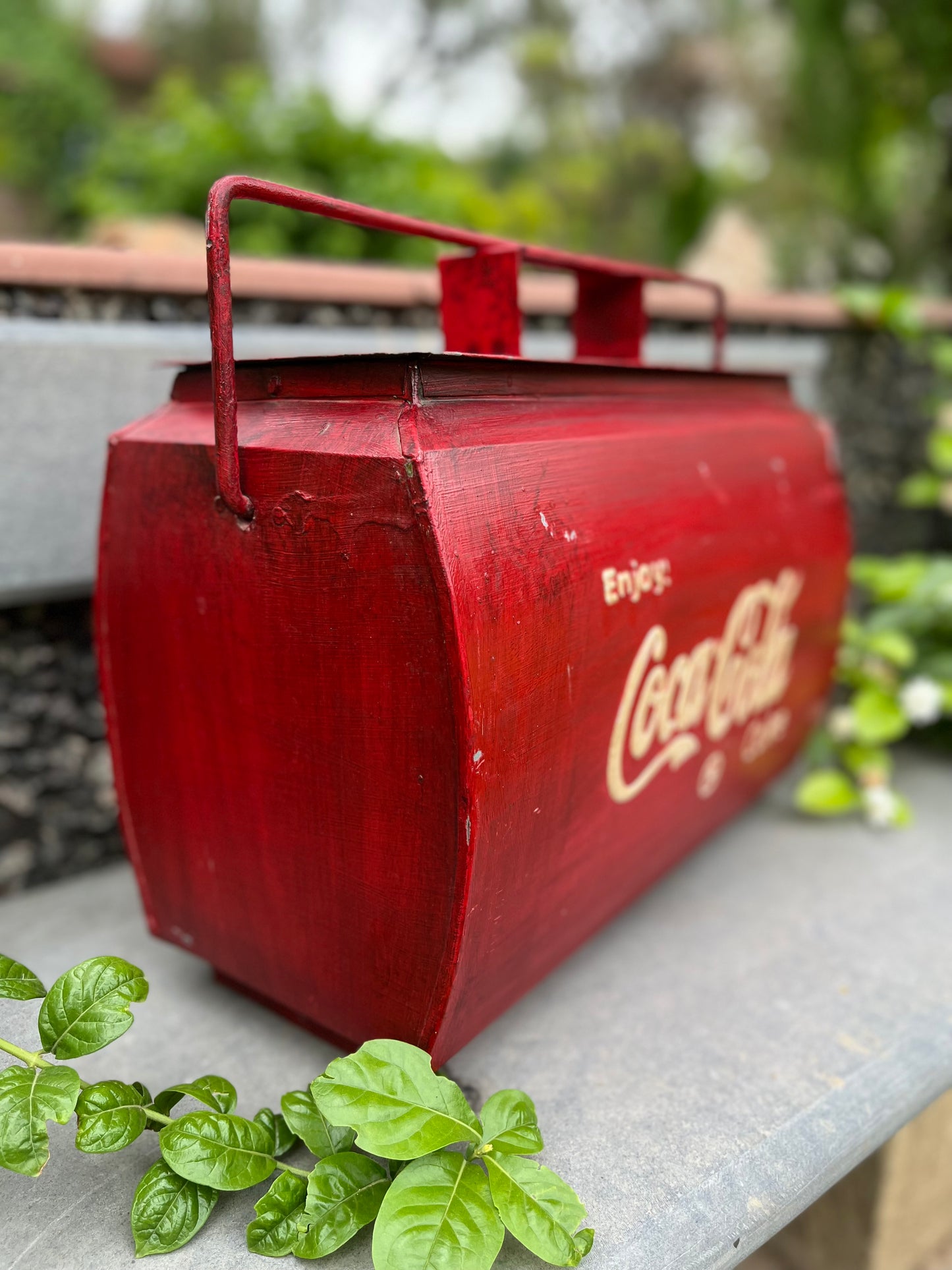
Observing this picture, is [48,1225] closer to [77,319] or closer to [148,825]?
[148,825]

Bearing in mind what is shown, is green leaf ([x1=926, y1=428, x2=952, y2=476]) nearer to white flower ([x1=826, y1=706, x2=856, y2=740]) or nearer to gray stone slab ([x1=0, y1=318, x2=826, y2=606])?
white flower ([x1=826, y1=706, x2=856, y2=740])

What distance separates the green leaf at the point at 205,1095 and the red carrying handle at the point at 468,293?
55cm

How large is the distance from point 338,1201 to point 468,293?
38.3 inches

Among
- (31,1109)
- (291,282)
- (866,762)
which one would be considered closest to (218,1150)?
(31,1109)

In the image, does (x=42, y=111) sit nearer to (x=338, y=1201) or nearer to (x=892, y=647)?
(x=892, y=647)

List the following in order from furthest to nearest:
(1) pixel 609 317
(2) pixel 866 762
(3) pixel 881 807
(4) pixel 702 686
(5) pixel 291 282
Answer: (2) pixel 866 762 < (3) pixel 881 807 < (5) pixel 291 282 < (1) pixel 609 317 < (4) pixel 702 686

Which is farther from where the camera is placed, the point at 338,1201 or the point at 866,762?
the point at 866,762

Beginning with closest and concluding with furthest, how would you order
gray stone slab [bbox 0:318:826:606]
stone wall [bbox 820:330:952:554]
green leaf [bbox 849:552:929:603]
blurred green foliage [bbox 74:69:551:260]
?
gray stone slab [bbox 0:318:826:606] < green leaf [bbox 849:552:929:603] < stone wall [bbox 820:330:952:554] < blurred green foliage [bbox 74:69:551:260]

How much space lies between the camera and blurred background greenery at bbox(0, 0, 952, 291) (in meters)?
4.03

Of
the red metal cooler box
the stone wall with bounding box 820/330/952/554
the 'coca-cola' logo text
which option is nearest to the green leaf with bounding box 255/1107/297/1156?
the red metal cooler box

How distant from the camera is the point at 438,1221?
78cm

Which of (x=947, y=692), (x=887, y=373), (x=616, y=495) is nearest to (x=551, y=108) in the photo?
(x=887, y=373)

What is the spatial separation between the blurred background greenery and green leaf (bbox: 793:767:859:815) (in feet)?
7.40

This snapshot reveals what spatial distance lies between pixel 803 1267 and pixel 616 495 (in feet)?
3.85
